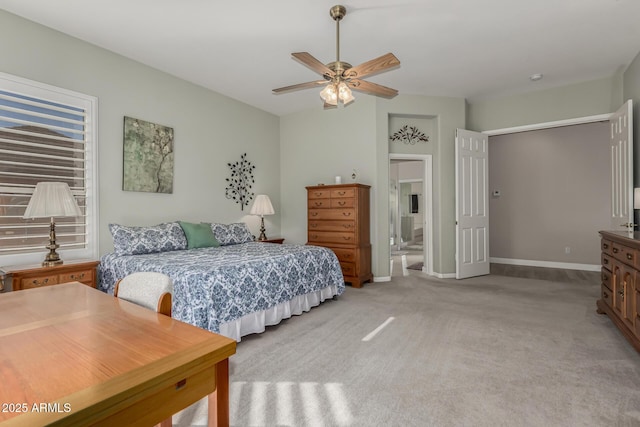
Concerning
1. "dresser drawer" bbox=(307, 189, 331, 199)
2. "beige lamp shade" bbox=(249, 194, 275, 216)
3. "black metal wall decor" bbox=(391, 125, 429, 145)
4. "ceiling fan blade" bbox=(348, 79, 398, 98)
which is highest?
"black metal wall decor" bbox=(391, 125, 429, 145)

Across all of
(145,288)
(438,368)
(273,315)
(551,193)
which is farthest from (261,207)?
(551,193)

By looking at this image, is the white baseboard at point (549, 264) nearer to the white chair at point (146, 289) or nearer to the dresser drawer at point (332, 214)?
the dresser drawer at point (332, 214)

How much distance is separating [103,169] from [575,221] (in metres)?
7.40

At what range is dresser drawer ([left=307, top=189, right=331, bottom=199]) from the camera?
4.94 meters

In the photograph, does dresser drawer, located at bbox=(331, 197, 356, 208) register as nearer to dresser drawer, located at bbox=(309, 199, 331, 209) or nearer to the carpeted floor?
dresser drawer, located at bbox=(309, 199, 331, 209)

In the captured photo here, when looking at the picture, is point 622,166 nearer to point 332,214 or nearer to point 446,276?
point 446,276

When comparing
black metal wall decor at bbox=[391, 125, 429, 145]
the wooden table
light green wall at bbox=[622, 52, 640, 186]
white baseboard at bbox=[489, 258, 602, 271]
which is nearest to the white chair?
the wooden table

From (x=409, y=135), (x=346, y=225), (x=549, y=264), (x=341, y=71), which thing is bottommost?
(x=549, y=264)

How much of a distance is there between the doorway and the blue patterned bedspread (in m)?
2.23

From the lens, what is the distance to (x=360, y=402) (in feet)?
6.14

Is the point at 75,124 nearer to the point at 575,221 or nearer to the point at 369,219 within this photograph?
the point at 369,219

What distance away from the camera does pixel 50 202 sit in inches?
108

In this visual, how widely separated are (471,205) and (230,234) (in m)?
3.71

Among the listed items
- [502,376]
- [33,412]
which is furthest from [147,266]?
[502,376]
